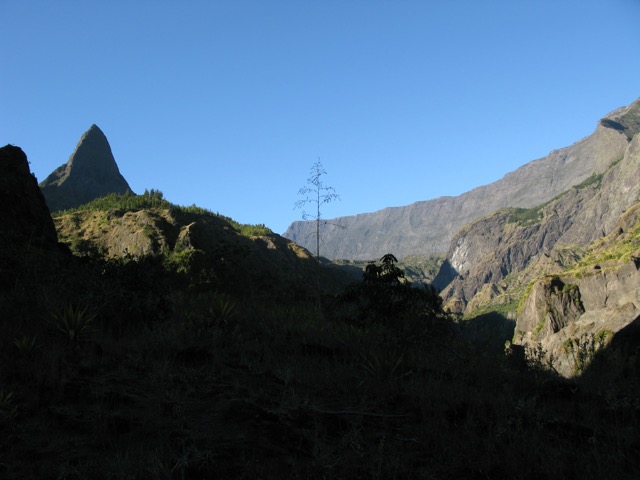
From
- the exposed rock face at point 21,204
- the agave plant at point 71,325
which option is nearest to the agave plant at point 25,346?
the agave plant at point 71,325

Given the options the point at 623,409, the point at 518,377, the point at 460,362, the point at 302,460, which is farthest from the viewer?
the point at 460,362

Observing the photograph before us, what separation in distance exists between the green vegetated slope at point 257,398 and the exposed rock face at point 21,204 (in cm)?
465

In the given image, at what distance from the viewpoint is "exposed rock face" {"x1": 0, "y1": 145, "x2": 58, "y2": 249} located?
44.2 feet

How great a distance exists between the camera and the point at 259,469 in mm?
3514

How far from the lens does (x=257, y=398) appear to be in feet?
17.0

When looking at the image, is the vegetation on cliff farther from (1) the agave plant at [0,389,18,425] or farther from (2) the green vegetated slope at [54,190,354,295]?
(2) the green vegetated slope at [54,190,354,295]

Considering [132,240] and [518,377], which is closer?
[518,377]

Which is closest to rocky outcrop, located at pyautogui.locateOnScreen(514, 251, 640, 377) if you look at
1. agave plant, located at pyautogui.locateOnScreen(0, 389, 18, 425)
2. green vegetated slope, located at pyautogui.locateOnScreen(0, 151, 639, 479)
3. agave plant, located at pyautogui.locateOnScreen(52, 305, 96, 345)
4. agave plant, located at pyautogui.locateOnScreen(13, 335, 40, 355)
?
green vegetated slope, located at pyautogui.locateOnScreen(0, 151, 639, 479)

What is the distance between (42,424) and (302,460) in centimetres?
246

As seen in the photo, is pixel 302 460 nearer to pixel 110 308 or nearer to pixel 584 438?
pixel 584 438

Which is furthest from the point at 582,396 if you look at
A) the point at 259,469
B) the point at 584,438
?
the point at 259,469

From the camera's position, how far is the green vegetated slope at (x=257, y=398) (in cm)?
368

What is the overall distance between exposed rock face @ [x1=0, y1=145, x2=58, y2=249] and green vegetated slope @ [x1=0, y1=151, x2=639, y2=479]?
4.65 metres

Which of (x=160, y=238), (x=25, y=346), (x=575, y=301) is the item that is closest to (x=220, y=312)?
(x=25, y=346)
